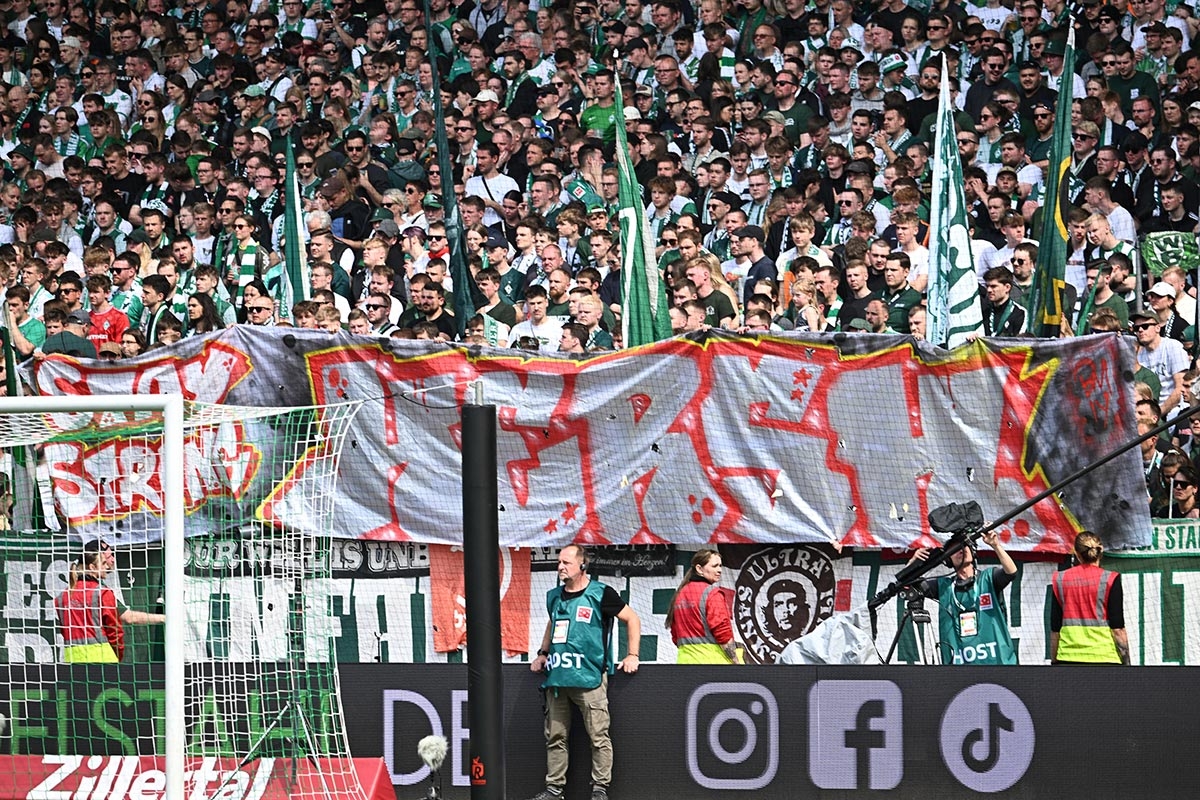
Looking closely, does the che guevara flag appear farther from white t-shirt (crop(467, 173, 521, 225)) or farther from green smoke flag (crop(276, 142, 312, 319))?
white t-shirt (crop(467, 173, 521, 225))

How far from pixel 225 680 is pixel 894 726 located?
3911mm

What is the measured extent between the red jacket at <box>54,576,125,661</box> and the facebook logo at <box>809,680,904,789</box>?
4148 mm

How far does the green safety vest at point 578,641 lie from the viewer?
10227mm

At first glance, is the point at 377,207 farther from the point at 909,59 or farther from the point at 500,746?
the point at 500,746

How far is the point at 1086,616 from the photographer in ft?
34.6

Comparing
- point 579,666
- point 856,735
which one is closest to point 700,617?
point 579,666

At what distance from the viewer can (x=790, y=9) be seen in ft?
53.3

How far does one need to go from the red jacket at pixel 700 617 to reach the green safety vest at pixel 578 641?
2.11 feet

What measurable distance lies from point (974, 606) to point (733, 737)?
1.74 meters

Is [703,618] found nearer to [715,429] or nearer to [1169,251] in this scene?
[715,429]

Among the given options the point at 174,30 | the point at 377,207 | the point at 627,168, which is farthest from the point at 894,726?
the point at 174,30

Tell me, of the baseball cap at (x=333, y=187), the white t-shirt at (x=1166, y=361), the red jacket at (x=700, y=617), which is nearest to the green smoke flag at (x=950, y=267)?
the white t-shirt at (x=1166, y=361)

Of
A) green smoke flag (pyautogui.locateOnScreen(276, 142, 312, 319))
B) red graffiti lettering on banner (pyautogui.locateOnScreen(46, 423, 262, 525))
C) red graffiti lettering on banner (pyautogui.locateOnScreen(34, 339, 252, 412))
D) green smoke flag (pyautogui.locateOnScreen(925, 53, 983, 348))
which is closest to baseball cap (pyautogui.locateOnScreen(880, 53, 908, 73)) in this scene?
green smoke flag (pyautogui.locateOnScreen(925, 53, 983, 348))

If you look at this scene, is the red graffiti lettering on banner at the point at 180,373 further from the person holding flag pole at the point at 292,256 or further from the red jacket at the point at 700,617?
the red jacket at the point at 700,617
